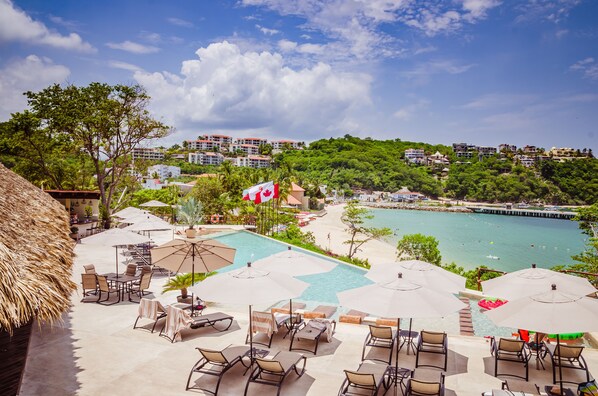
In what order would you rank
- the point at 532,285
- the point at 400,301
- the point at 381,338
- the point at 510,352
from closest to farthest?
the point at 400,301
the point at 510,352
the point at 381,338
the point at 532,285

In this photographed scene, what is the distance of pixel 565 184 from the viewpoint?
4429 inches

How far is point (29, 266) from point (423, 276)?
691cm

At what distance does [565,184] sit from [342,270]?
119m

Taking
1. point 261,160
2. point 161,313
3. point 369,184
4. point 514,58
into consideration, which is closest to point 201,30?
point 161,313

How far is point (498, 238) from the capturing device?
62.8m

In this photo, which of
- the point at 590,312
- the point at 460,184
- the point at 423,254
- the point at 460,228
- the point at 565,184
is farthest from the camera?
the point at 460,184

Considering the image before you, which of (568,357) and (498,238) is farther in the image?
(498,238)

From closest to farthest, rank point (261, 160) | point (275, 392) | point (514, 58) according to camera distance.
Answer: point (275, 392) → point (514, 58) → point (261, 160)

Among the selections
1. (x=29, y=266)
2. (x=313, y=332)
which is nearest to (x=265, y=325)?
(x=313, y=332)

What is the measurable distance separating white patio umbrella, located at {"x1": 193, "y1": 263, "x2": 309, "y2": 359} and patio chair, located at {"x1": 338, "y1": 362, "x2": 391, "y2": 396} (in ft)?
5.07

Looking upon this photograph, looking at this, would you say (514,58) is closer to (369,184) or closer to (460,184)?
(460,184)

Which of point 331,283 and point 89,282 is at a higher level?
point 89,282

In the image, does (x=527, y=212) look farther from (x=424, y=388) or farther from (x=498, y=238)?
(x=424, y=388)

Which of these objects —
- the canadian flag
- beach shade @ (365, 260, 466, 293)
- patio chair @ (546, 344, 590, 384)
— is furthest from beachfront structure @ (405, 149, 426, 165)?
patio chair @ (546, 344, 590, 384)
